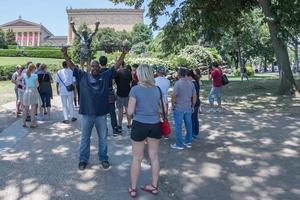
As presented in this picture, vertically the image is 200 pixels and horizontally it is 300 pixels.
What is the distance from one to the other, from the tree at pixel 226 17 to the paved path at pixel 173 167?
28.8 ft

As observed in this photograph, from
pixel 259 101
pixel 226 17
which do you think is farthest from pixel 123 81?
pixel 226 17

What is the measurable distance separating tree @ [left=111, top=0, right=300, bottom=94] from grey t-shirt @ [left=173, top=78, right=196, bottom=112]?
36.7 feet

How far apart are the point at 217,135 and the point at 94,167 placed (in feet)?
12.5

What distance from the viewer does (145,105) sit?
6.07m

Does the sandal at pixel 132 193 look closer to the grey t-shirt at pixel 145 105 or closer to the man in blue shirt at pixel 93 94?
the grey t-shirt at pixel 145 105

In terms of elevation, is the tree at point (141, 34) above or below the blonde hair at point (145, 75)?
above

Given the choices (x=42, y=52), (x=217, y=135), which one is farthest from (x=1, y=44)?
(x=217, y=135)

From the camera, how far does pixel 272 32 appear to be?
1930 centimetres

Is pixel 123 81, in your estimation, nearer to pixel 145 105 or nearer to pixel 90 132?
pixel 90 132

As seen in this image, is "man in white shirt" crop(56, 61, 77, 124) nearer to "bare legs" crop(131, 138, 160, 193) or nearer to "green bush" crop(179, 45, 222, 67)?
"bare legs" crop(131, 138, 160, 193)

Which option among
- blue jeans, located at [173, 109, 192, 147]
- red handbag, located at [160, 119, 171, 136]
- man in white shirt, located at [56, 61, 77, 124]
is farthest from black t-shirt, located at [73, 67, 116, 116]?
man in white shirt, located at [56, 61, 77, 124]

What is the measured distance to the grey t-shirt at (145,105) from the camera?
6.07 meters

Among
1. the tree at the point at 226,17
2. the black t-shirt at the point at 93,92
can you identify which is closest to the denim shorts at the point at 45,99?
the black t-shirt at the point at 93,92

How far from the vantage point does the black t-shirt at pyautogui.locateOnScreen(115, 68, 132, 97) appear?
1048 centimetres
